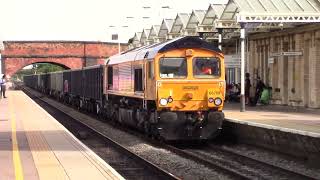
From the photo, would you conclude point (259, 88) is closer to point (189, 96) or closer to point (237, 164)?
point (189, 96)

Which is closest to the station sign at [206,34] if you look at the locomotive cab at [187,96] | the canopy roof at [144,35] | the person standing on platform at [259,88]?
the person standing on platform at [259,88]

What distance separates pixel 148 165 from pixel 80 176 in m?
3.36

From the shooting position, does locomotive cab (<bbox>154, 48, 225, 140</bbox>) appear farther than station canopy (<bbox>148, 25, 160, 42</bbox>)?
No

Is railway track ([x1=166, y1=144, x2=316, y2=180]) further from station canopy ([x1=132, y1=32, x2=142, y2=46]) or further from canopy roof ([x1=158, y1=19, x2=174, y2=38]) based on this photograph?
station canopy ([x1=132, y1=32, x2=142, y2=46])

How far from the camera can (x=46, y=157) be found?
44.1 feet

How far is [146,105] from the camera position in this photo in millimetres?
18609

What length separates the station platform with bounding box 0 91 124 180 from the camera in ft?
36.2

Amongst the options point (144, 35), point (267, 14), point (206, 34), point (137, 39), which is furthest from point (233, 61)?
point (137, 39)

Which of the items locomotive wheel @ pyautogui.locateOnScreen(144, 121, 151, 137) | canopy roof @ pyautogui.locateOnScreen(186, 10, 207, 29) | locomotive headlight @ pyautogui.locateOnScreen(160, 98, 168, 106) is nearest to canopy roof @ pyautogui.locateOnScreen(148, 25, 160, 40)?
canopy roof @ pyautogui.locateOnScreen(186, 10, 207, 29)

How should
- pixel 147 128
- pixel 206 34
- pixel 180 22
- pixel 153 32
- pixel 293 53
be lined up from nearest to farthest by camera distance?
pixel 147 128 < pixel 293 53 < pixel 206 34 < pixel 180 22 < pixel 153 32

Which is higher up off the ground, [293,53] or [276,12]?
[276,12]

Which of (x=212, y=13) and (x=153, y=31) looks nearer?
(x=212, y=13)

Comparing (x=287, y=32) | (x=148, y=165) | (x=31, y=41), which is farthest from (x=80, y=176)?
(x=31, y=41)

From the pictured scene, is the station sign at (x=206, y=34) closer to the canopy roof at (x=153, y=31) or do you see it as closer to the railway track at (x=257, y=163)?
the canopy roof at (x=153, y=31)
